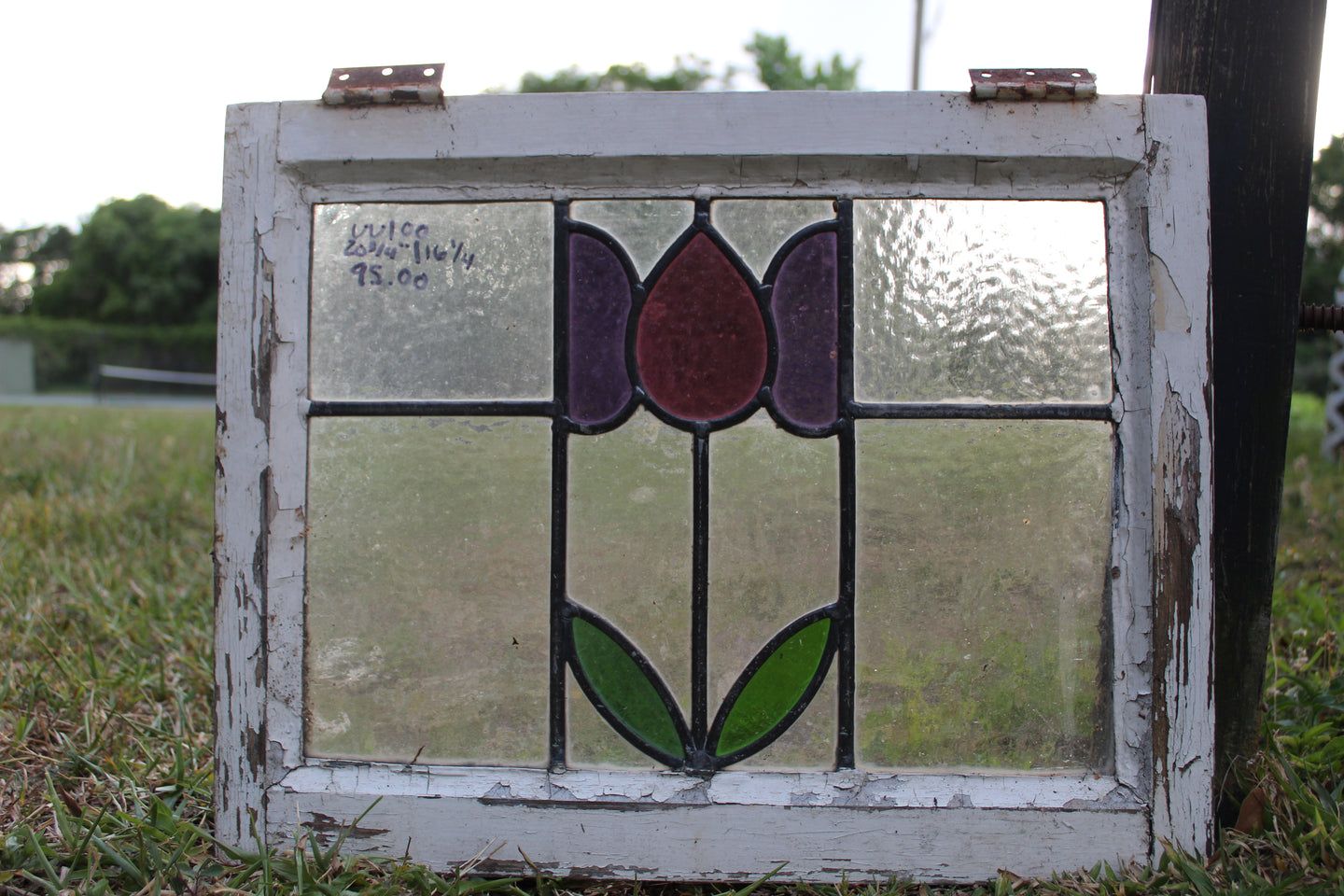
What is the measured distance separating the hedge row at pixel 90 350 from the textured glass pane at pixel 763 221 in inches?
892

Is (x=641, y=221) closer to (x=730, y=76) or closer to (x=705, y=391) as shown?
(x=705, y=391)

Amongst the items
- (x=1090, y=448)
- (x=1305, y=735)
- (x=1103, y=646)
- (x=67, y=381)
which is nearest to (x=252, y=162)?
(x=1090, y=448)

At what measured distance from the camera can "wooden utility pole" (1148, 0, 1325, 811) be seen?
1077mm

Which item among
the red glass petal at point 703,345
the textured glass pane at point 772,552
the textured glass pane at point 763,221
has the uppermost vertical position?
the textured glass pane at point 763,221

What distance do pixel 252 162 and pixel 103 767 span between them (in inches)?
36.3

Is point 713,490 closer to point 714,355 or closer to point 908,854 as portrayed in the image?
point 714,355

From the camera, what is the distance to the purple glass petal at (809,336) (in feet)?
3.38

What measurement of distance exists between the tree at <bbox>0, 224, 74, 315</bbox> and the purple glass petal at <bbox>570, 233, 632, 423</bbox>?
41159mm

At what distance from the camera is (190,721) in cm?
137

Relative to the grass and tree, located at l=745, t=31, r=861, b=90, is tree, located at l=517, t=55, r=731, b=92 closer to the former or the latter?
tree, located at l=745, t=31, r=861, b=90

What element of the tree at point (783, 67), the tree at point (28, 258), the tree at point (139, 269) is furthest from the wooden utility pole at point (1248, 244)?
the tree at point (28, 258)

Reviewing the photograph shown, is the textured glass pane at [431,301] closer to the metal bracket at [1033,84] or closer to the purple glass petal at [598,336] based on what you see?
the purple glass petal at [598,336]

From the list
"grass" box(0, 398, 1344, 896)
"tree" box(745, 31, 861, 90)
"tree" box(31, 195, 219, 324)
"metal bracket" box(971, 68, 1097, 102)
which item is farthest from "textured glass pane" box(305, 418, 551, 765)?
"tree" box(31, 195, 219, 324)

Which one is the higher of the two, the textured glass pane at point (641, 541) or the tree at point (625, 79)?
the tree at point (625, 79)
